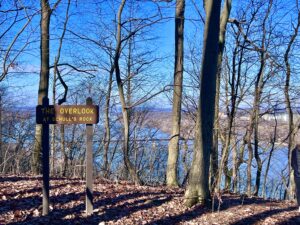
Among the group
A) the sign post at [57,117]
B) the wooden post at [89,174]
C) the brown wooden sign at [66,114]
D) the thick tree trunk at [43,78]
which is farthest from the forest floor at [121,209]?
the thick tree trunk at [43,78]

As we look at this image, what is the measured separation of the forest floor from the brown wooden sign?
1.38 meters

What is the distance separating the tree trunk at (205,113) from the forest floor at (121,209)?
305 mm

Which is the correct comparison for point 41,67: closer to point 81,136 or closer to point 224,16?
point 224,16

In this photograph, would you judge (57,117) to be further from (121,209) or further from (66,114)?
(121,209)

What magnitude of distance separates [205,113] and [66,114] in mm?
2383

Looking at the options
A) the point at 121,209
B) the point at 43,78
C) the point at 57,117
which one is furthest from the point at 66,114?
the point at 43,78

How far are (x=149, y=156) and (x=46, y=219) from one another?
12.9 meters

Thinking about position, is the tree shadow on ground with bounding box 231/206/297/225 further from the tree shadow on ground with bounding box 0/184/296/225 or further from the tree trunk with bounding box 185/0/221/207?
the tree trunk with bounding box 185/0/221/207

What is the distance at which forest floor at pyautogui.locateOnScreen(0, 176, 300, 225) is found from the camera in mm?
→ 5121

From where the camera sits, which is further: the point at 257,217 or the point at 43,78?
the point at 43,78

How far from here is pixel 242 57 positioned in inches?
624

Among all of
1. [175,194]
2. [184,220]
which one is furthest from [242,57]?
[184,220]

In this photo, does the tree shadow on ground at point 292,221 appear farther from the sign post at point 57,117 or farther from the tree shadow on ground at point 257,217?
the sign post at point 57,117

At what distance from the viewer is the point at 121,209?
226 inches
